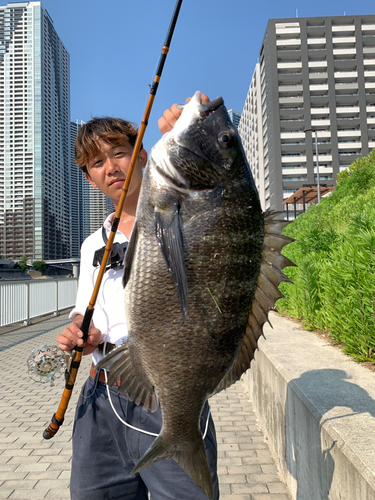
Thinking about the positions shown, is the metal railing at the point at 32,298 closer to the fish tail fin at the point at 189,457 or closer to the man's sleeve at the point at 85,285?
the man's sleeve at the point at 85,285

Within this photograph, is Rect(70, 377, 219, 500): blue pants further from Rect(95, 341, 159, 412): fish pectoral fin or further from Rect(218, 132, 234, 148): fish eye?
Rect(218, 132, 234, 148): fish eye

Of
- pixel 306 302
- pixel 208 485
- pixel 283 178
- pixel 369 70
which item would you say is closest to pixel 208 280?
pixel 208 485

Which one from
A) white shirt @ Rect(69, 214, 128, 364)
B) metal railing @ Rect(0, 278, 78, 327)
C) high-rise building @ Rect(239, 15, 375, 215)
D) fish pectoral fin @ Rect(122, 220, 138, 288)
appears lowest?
metal railing @ Rect(0, 278, 78, 327)

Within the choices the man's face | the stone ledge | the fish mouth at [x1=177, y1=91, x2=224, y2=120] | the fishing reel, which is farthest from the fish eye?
the fishing reel

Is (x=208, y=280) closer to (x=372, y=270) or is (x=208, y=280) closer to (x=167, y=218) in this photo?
(x=167, y=218)

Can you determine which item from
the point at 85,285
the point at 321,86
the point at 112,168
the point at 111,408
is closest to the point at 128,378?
the point at 111,408

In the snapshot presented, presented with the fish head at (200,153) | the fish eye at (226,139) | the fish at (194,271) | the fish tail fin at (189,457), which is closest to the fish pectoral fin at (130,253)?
the fish at (194,271)

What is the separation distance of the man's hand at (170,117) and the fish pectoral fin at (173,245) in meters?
0.51

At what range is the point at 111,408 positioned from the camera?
1986mm

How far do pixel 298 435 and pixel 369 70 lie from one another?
10052 cm

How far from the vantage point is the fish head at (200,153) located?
55.5 inches

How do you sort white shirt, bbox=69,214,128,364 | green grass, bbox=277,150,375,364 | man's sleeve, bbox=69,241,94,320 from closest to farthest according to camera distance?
white shirt, bbox=69,214,128,364 < man's sleeve, bbox=69,241,94,320 < green grass, bbox=277,150,375,364

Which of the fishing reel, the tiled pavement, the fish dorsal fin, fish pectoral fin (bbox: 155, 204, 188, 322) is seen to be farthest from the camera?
the tiled pavement

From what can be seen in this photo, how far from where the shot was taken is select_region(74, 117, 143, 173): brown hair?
213 cm
